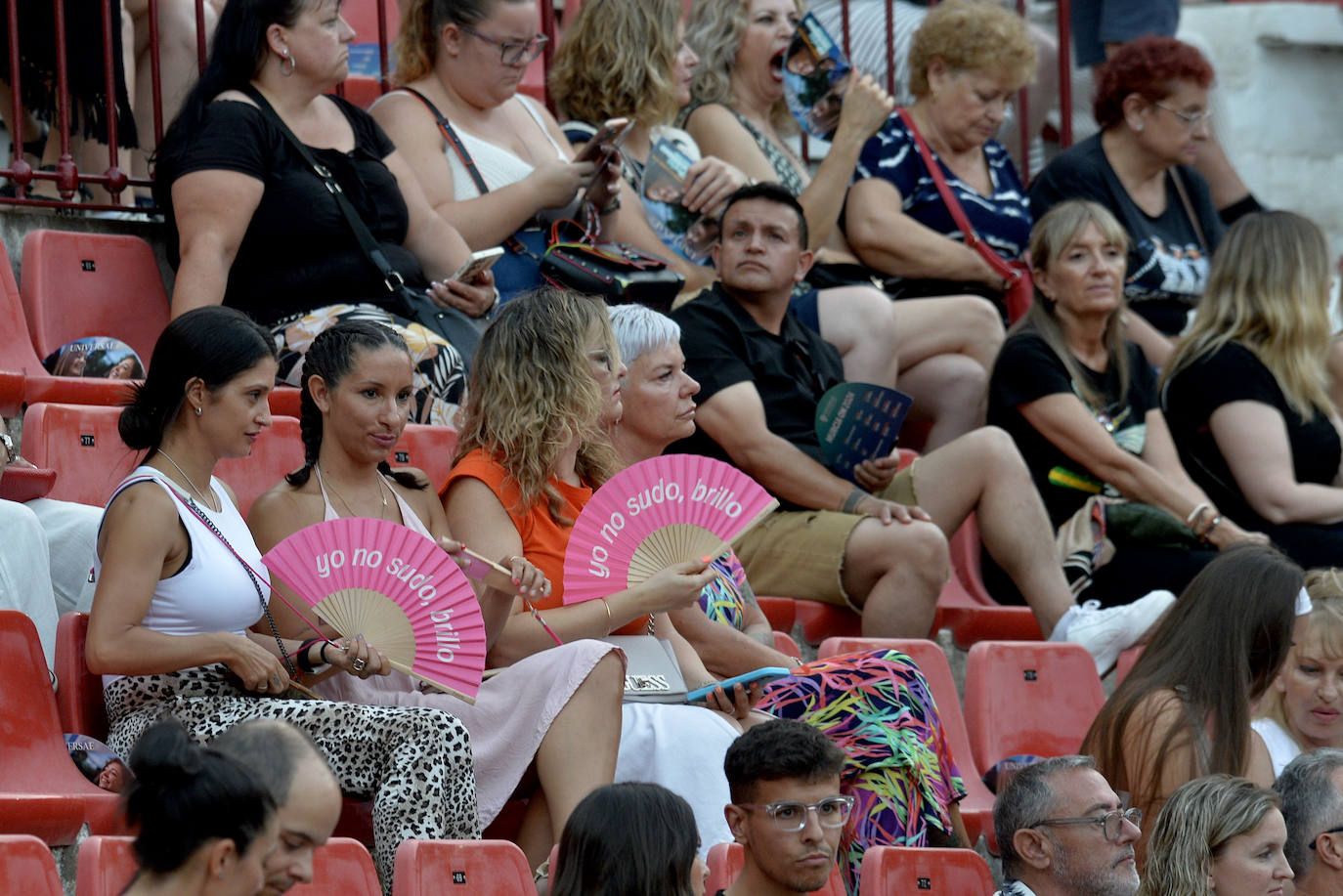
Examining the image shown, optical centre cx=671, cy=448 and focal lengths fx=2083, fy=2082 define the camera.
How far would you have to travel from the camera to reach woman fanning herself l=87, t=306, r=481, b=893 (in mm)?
3180

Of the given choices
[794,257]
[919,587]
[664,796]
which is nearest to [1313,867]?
[919,587]

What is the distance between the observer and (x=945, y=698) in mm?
4344

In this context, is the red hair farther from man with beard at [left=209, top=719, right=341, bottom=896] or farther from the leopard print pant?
man with beard at [left=209, top=719, right=341, bottom=896]

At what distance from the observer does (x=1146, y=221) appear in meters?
6.34

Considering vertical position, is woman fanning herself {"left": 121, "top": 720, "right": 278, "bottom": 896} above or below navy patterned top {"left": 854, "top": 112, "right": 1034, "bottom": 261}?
above

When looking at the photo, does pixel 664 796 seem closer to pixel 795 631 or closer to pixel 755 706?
pixel 755 706

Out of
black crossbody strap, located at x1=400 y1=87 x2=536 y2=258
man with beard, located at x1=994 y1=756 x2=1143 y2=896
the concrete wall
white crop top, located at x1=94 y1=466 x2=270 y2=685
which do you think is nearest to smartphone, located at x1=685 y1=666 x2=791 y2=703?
man with beard, located at x1=994 y1=756 x2=1143 y2=896

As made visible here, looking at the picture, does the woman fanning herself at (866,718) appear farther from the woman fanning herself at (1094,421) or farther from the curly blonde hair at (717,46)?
the curly blonde hair at (717,46)

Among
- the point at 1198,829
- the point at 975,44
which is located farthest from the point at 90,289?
the point at 975,44

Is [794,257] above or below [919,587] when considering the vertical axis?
above

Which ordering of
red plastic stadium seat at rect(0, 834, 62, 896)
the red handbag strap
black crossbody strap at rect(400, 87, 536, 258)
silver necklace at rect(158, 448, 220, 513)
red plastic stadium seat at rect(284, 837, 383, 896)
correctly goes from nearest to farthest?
red plastic stadium seat at rect(0, 834, 62, 896)
red plastic stadium seat at rect(284, 837, 383, 896)
silver necklace at rect(158, 448, 220, 513)
black crossbody strap at rect(400, 87, 536, 258)
the red handbag strap

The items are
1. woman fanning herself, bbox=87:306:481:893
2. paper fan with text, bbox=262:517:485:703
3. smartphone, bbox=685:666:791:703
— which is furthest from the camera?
smartphone, bbox=685:666:791:703

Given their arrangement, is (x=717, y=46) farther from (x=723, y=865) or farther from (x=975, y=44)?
(x=723, y=865)

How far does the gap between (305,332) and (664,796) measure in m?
2.05
